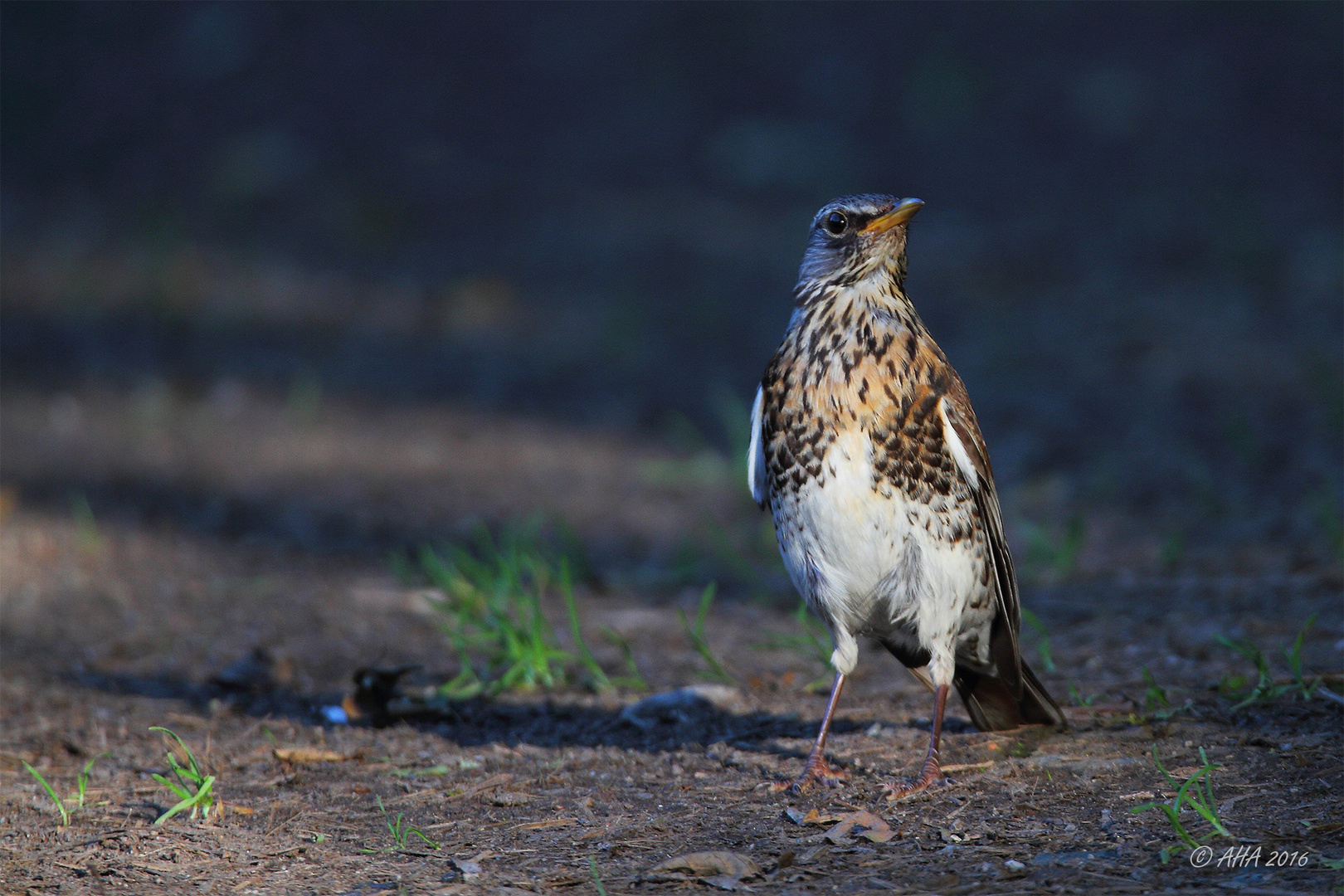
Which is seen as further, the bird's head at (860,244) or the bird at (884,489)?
the bird's head at (860,244)

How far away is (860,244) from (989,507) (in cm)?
91

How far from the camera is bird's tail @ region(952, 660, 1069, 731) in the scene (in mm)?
4004

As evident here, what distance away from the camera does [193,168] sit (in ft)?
41.9

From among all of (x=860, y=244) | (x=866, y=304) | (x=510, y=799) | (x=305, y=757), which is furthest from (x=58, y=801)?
(x=860, y=244)

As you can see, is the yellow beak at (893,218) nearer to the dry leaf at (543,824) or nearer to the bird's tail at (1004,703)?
the bird's tail at (1004,703)

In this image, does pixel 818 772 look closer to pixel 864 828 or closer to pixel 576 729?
pixel 864 828

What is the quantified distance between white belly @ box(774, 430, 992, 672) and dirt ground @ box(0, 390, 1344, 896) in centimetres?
44

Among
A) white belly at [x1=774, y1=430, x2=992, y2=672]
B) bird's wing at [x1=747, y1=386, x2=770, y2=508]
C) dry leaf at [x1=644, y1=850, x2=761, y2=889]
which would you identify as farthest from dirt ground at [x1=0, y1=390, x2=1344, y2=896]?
bird's wing at [x1=747, y1=386, x2=770, y2=508]

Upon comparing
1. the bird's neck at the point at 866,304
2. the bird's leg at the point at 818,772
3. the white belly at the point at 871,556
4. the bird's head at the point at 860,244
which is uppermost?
the bird's head at the point at 860,244

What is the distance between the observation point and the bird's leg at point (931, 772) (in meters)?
3.58

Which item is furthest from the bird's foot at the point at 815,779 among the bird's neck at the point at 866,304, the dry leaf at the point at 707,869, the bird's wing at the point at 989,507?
the bird's neck at the point at 866,304

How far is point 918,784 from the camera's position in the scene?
361 cm

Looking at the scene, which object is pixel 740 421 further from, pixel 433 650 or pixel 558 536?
pixel 433 650

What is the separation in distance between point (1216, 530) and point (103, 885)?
16.8 feet
